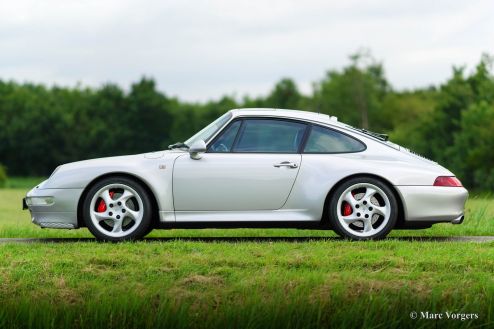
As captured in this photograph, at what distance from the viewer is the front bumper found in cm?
981

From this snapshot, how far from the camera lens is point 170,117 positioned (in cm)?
10294

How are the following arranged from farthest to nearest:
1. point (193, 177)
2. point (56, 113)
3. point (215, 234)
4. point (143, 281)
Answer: point (56, 113)
point (215, 234)
point (193, 177)
point (143, 281)

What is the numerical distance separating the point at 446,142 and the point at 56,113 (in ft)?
139

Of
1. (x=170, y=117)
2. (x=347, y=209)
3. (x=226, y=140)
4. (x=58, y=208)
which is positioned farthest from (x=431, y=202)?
(x=170, y=117)

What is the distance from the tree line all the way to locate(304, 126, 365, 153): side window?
6584 cm

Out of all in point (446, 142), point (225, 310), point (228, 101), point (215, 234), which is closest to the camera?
point (225, 310)

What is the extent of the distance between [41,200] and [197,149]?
6.29 ft

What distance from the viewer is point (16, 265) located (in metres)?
8.34

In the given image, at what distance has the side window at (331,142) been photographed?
9992 mm

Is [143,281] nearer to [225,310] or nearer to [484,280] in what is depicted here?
[225,310]

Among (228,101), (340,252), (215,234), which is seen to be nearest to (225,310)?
(340,252)

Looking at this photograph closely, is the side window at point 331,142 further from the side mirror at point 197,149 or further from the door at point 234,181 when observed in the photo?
the side mirror at point 197,149

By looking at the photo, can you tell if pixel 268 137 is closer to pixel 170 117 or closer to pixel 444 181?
pixel 444 181

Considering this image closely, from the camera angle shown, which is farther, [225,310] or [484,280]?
[484,280]
